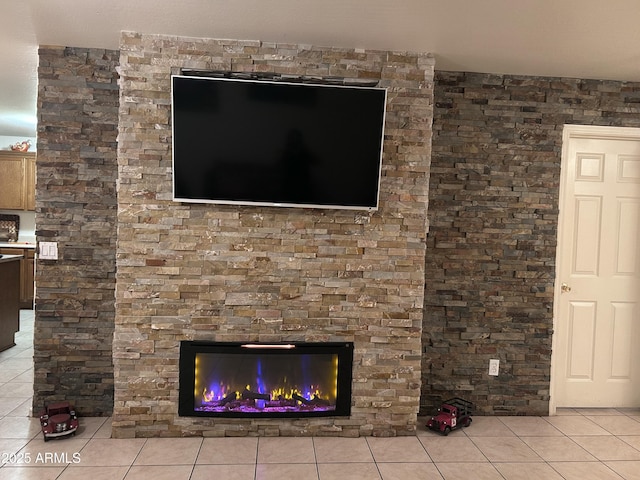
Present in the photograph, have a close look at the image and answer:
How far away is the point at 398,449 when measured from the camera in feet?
9.09

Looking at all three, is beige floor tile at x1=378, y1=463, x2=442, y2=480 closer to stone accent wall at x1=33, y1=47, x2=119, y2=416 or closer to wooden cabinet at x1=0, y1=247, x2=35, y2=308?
stone accent wall at x1=33, y1=47, x2=119, y2=416

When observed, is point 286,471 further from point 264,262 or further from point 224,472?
point 264,262

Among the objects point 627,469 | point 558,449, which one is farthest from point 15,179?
point 627,469

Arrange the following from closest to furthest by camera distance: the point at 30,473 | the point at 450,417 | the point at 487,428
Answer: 1. the point at 30,473
2. the point at 450,417
3. the point at 487,428

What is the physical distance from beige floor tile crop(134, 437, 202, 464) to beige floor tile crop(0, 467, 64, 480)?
408 millimetres

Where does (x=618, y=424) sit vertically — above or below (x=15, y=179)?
below

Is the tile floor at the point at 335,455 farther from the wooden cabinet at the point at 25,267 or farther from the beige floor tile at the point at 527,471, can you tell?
the wooden cabinet at the point at 25,267

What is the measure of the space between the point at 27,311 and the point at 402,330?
5.99 m

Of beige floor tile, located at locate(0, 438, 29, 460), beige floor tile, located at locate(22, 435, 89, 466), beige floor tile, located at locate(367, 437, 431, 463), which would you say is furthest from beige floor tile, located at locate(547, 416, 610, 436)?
beige floor tile, located at locate(0, 438, 29, 460)

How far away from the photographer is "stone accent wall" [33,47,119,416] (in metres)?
2.99

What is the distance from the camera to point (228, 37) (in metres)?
2.73

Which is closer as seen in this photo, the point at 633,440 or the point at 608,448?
the point at 608,448

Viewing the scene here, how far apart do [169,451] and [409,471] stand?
1.41 meters

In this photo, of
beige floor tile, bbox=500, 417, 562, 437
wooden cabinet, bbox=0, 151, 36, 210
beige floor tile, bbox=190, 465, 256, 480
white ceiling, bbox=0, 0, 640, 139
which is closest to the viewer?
white ceiling, bbox=0, 0, 640, 139
